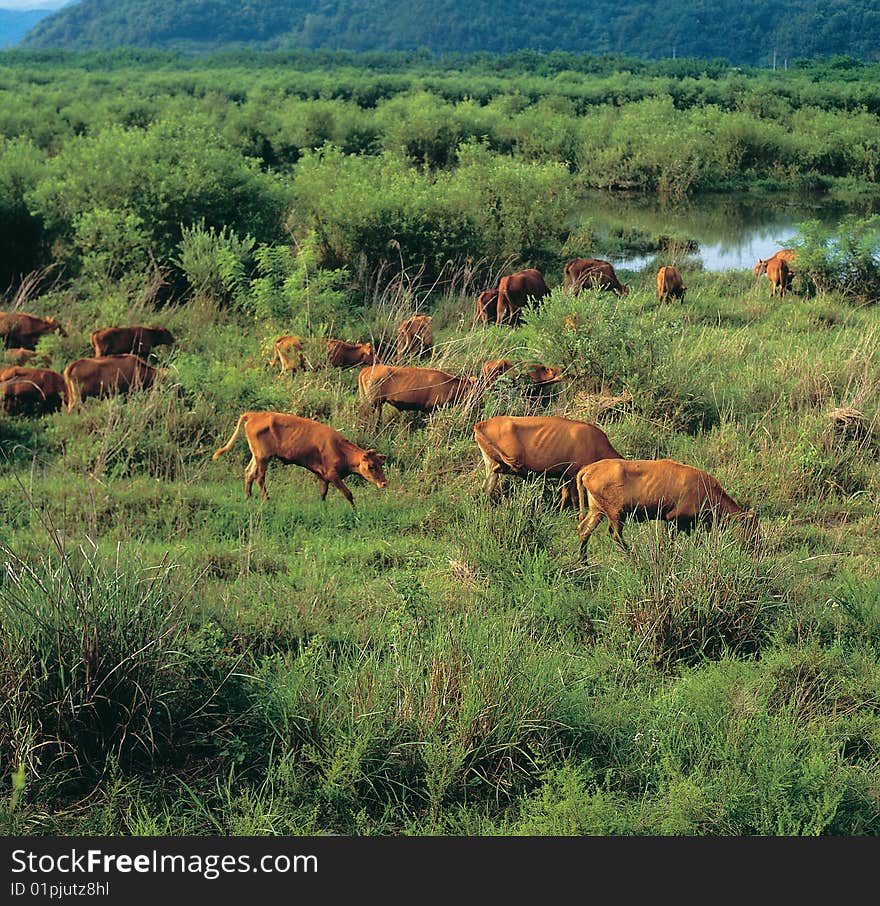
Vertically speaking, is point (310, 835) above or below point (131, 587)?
below

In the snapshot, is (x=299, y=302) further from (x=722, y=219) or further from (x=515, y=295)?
(x=722, y=219)

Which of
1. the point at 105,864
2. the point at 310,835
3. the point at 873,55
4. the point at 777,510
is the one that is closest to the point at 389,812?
the point at 310,835

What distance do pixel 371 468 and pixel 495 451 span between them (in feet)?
2.54

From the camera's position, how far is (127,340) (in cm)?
928

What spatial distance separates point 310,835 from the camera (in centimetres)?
364

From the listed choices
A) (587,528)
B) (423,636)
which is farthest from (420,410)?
(423,636)

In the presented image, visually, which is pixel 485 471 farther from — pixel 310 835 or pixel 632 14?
pixel 632 14

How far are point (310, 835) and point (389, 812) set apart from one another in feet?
1.08

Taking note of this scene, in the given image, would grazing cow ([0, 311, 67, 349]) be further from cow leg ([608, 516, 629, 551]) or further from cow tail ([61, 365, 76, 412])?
cow leg ([608, 516, 629, 551])

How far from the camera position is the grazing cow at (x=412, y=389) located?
7758mm

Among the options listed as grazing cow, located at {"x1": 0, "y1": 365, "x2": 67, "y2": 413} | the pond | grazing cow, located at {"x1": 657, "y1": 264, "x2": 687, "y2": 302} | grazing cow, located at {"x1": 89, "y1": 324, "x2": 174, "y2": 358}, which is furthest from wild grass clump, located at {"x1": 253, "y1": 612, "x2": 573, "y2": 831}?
the pond

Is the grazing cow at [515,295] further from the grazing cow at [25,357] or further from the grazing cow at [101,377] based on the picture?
the grazing cow at [25,357]

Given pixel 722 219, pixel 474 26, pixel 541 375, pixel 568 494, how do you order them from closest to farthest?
pixel 568 494 < pixel 541 375 < pixel 722 219 < pixel 474 26

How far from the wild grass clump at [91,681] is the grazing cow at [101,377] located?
3.87m
